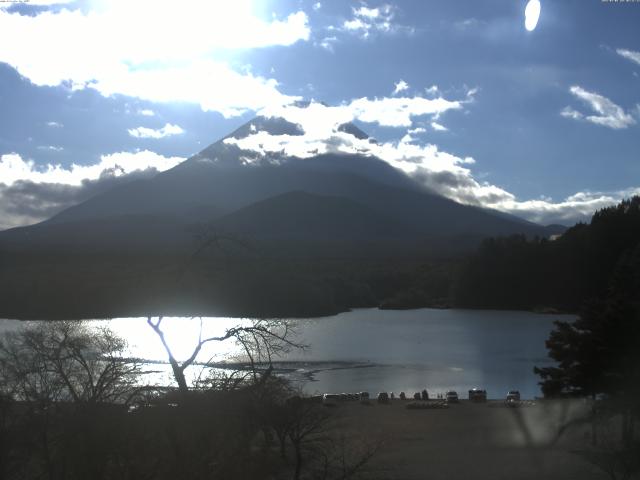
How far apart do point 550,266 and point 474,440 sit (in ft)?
196

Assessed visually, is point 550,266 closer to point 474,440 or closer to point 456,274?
point 456,274

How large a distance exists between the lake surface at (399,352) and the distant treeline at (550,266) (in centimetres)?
1143

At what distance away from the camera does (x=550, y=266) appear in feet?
236

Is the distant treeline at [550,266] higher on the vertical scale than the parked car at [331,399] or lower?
higher

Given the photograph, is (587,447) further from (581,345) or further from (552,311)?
(552,311)

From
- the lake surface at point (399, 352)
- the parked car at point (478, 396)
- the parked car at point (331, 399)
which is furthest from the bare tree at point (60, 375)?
the parked car at point (478, 396)

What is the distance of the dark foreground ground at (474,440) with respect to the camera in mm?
12031

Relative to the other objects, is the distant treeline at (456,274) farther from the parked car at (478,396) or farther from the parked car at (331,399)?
the parked car at (478,396)

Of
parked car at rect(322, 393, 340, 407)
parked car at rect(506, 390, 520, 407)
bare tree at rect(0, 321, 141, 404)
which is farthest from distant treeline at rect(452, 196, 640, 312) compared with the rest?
bare tree at rect(0, 321, 141, 404)

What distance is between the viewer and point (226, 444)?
5.96m

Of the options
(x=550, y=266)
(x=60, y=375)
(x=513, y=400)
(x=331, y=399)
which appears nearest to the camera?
(x=60, y=375)

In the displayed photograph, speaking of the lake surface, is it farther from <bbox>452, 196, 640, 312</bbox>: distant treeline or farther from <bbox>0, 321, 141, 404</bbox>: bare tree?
<bbox>452, 196, 640, 312</bbox>: distant treeline

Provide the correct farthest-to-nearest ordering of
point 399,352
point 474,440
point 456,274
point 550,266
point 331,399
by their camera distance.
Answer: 1. point 456,274
2. point 550,266
3. point 399,352
4. point 331,399
5. point 474,440

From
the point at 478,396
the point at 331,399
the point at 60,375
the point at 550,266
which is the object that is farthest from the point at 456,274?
the point at 60,375
